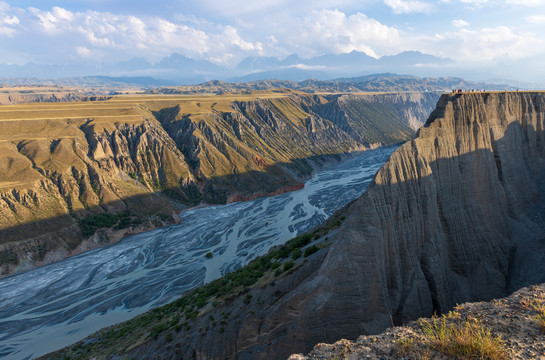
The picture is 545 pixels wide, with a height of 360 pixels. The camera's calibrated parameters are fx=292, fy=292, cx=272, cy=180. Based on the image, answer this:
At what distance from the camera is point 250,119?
156000mm

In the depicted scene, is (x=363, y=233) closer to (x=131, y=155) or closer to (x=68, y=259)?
(x=68, y=259)

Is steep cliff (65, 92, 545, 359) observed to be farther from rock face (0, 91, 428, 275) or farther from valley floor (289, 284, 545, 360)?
rock face (0, 91, 428, 275)

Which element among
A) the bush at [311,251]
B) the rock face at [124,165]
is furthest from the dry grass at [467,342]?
the rock face at [124,165]

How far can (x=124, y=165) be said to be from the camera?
97750 millimetres

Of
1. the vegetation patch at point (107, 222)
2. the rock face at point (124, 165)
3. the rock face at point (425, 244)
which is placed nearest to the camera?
the rock face at point (425, 244)

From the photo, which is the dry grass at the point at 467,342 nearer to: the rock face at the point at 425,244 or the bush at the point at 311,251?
the rock face at the point at 425,244

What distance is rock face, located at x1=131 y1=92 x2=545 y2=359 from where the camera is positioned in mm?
20812

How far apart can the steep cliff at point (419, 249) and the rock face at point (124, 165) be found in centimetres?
4757

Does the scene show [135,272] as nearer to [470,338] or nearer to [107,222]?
[107,222]

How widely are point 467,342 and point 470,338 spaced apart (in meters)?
0.17

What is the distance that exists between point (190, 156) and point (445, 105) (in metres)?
95.8

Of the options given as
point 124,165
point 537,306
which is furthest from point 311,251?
point 124,165

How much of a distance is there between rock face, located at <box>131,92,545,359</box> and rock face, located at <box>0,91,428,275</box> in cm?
5578

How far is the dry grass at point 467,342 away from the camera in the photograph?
383 inches
